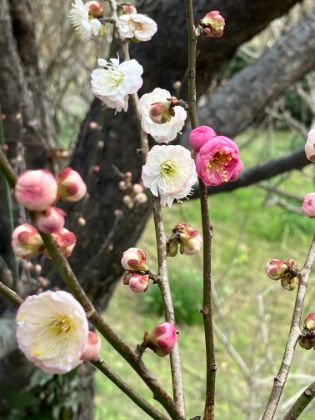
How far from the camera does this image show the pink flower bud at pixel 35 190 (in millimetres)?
359

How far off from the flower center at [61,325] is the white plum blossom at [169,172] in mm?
176

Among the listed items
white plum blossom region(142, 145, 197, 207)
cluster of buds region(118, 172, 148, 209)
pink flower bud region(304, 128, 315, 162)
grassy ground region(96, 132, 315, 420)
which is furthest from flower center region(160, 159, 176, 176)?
grassy ground region(96, 132, 315, 420)

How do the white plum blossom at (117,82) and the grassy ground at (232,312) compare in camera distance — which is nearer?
the white plum blossom at (117,82)

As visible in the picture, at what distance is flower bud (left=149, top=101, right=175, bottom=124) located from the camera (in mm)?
562

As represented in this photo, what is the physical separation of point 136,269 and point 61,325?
130mm

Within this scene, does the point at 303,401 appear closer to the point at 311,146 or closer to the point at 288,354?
the point at 288,354

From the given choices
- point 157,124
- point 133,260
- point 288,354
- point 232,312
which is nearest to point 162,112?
point 157,124

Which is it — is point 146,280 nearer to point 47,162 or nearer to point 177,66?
point 177,66

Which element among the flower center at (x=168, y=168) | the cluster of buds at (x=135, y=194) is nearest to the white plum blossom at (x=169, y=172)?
the flower center at (x=168, y=168)

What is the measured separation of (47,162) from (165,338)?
1421 millimetres

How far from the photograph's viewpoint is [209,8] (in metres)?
1.40

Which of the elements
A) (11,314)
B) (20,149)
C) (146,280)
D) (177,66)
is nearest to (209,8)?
(177,66)

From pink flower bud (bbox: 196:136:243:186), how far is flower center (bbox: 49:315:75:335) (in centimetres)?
16

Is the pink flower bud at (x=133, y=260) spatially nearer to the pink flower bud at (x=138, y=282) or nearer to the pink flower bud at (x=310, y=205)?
the pink flower bud at (x=138, y=282)
